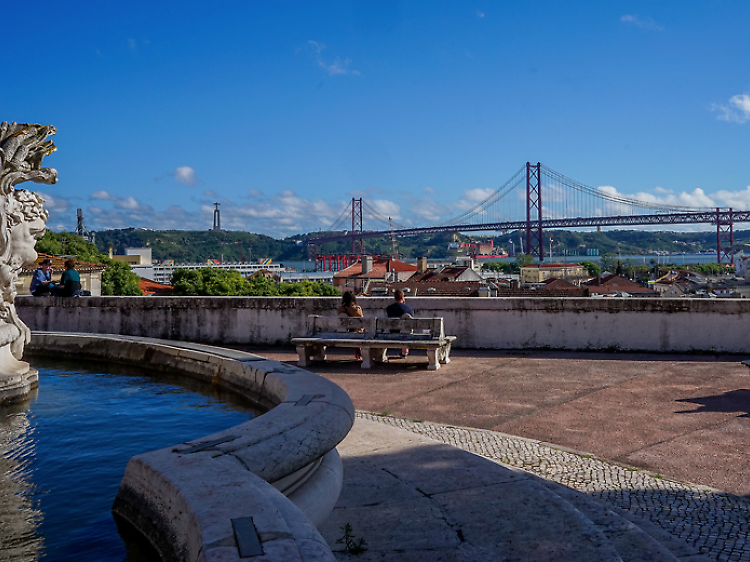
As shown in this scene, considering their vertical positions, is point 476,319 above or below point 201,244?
below

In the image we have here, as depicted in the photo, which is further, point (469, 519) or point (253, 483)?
point (469, 519)

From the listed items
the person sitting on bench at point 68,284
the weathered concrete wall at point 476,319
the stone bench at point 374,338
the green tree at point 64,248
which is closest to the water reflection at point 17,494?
the stone bench at point 374,338

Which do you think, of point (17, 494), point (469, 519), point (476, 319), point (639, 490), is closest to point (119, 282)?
point (476, 319)

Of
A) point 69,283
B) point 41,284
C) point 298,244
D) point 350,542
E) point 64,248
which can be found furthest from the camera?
point 298,244

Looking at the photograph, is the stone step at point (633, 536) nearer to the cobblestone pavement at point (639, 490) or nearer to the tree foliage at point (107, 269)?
the cobblestone pavement at point (639, 490)

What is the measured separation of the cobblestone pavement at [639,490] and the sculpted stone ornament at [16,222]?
103 inches

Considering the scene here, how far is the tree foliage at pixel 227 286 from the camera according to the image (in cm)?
3891

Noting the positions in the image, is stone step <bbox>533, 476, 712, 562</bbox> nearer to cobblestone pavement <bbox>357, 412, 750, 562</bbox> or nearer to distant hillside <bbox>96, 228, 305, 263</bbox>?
cobblestone pavement <bbox>357, 412, 750, 562</bbox>

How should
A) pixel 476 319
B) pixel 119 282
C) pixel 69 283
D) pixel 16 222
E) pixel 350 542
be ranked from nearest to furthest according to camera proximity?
→ pixel 350 542 < pixel 16 222 < pixel 476 319 < pixel 69 283 < pixel 119 282

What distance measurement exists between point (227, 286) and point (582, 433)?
1456 inches

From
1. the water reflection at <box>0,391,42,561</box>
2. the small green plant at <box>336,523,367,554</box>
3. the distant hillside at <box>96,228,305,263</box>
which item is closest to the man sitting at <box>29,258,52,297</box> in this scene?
the water reflection at <box>0,391,42,561</box>

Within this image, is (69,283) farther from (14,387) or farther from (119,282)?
(119,282)

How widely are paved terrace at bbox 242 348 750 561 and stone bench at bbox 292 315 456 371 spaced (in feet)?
0.55

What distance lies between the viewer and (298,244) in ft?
518
